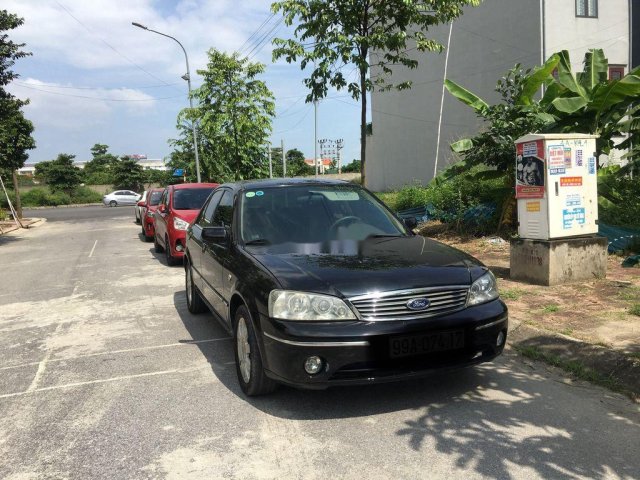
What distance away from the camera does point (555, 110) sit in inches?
380

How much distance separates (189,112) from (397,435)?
19254 mm

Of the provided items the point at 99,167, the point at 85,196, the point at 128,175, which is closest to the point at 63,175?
the point at 85,196

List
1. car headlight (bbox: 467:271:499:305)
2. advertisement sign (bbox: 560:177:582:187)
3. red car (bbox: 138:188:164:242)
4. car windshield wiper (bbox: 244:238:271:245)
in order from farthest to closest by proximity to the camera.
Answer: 1. red car (bbox: 138:188:164:242)
2. advertisement sign (bbox: 560:177:582:187)
3. car windshield wiper (bbox: 244:238:271:245)
4. car headlight (bbox: 467:271:499:305)

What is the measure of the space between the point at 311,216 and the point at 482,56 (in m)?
18.0

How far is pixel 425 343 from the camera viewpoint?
3477 millimetres

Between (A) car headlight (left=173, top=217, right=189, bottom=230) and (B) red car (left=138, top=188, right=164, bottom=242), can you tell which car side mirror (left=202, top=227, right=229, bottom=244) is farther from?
(B) red car (left=138, top=188, right=164, bottom=242)

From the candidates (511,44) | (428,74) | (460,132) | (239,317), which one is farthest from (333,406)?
(428,74)

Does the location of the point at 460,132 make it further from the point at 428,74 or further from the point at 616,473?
the point at 616,473

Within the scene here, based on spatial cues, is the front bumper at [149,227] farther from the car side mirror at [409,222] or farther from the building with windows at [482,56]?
the car side mirror at [409,222]

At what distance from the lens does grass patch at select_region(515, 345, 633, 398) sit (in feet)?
13.3

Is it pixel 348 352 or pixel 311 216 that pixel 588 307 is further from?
pixel 348 352

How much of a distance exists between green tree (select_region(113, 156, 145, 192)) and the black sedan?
190 feet

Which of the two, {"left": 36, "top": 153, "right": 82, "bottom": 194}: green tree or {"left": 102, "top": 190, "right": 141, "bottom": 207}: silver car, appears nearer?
{"left": 102, "top": 190, "right": 141, "bottom": 207}: silver car

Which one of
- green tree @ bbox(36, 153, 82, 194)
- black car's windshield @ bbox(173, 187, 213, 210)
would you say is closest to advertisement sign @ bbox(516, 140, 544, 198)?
black car's windshield @ bbox(173, 187, 213, 210)
